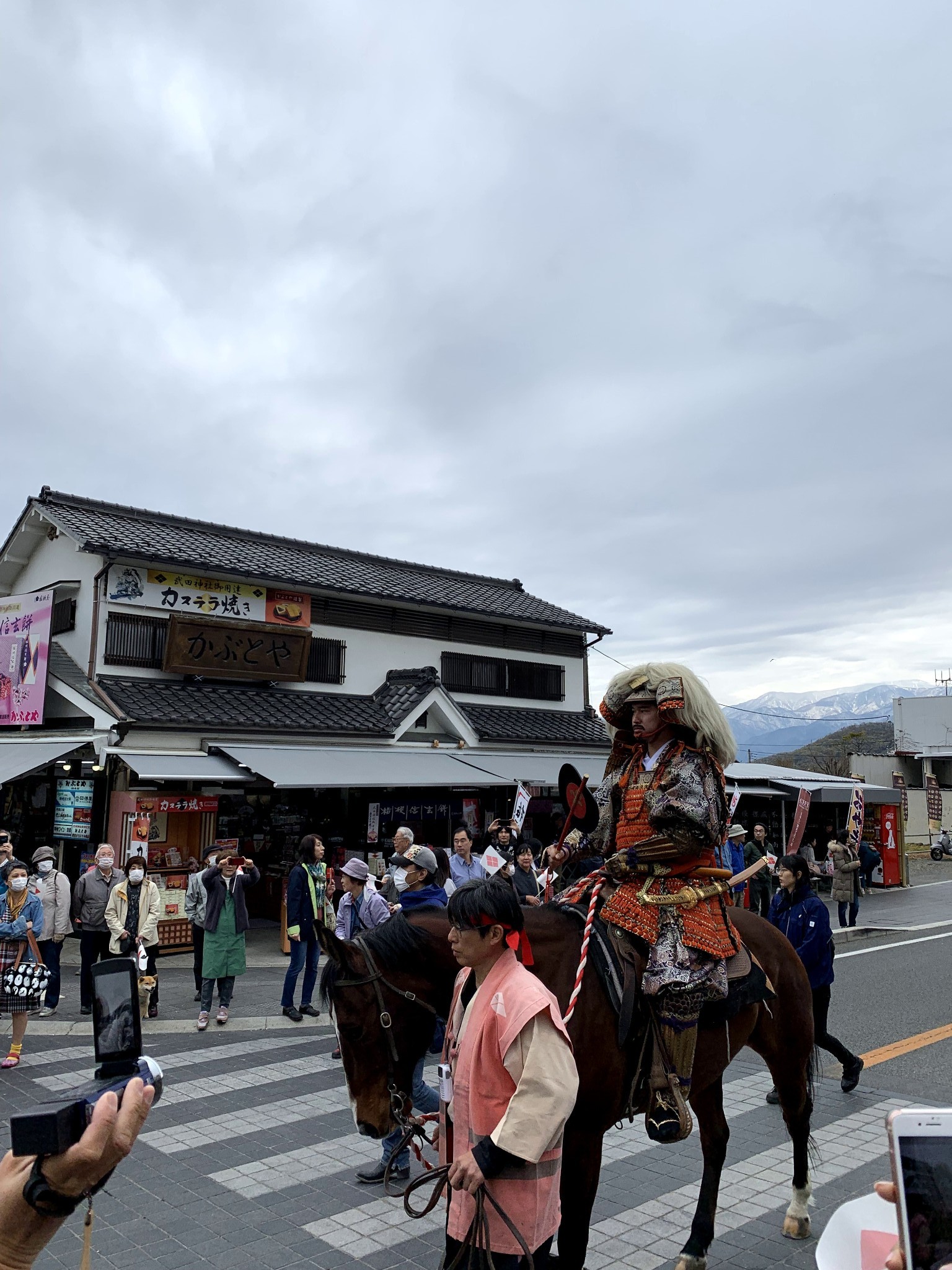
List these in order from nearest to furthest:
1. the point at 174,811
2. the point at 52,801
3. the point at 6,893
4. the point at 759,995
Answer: the point at 759,995 → the point at 6,893 → the point at 174,811 → the point at 52,801

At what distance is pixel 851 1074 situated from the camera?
24.2 ft

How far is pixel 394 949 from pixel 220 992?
7.10m

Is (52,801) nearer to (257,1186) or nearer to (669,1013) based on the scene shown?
(257,1186)

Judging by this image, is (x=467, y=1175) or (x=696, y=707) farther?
(x=696, y=707)

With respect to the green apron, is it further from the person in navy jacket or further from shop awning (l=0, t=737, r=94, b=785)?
the person in navy jacket

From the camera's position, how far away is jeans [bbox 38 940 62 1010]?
9805mm

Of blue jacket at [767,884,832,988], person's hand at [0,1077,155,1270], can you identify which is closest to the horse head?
person's hand at [0,1077,155,1270]

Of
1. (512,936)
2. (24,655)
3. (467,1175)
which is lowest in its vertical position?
(467,1175)

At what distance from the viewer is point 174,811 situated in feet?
48.5

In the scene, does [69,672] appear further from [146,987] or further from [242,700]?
[146,987]

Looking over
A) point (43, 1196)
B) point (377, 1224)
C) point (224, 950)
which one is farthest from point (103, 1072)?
point (224, 950)

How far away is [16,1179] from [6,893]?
8.69 metres

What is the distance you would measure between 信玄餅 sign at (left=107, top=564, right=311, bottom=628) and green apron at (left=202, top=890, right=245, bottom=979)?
7.27 m

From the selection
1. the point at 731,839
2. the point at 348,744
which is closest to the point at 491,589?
the point at 348,744
